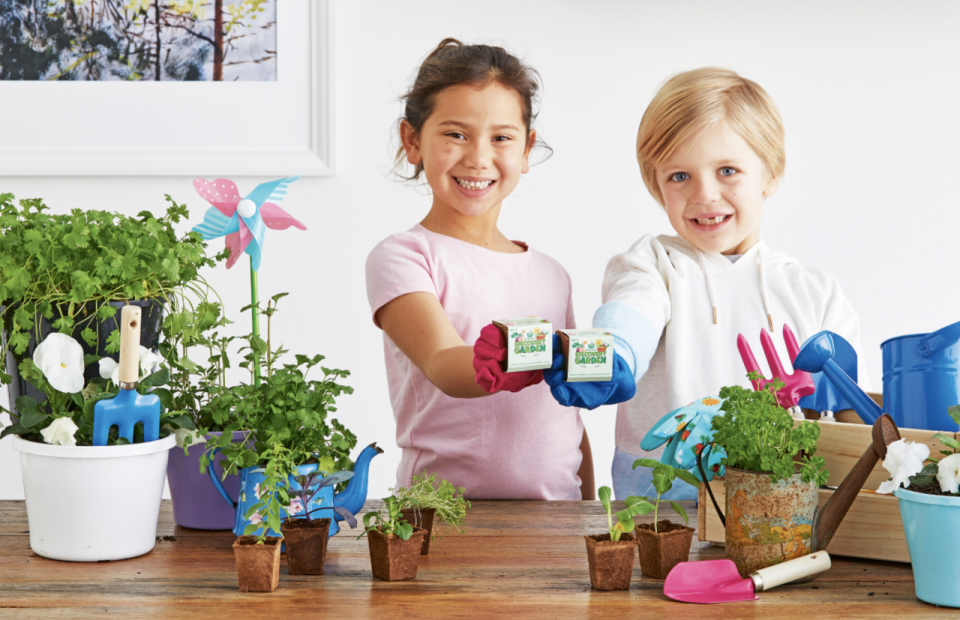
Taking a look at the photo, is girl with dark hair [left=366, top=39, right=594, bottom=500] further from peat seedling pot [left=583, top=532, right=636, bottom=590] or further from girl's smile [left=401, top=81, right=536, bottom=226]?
peat seedling pot [left=583, top=532, right=636, bottom=590]

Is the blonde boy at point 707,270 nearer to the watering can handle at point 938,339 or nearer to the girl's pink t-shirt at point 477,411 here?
the girl's pink t-shirt at point 477,411

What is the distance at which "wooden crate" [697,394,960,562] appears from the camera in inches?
32.5

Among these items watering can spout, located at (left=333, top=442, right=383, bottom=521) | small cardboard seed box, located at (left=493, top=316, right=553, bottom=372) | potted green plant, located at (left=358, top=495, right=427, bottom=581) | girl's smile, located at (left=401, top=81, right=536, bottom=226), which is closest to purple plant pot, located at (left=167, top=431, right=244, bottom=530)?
watering can spout, located at (left=333, top=442, right=383, bottom=521)

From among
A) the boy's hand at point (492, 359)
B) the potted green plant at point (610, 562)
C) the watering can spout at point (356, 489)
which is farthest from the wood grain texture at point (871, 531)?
the watering can spout at point (356, 489)

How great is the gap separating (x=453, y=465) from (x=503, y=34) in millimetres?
1277

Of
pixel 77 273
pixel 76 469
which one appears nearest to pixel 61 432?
pixel 76 469

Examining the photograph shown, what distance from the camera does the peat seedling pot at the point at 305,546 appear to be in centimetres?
78

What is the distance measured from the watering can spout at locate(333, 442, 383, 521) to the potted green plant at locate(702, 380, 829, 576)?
1.25 ft

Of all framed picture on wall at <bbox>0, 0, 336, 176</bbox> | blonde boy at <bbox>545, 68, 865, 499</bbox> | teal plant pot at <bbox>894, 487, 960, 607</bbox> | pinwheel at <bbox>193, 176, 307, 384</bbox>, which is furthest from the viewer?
framed picture on wall at <bbox>0, 0, 336, 176</bbox>

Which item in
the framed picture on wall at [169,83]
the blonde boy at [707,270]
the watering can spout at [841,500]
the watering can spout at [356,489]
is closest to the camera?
the watering can spout at [841,500]

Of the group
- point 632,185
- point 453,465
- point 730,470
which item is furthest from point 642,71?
point 730,470

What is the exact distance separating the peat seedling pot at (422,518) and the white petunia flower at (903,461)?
0.44m

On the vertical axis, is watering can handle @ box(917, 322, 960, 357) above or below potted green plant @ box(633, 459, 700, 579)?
above

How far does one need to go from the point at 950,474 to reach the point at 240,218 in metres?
0.90
